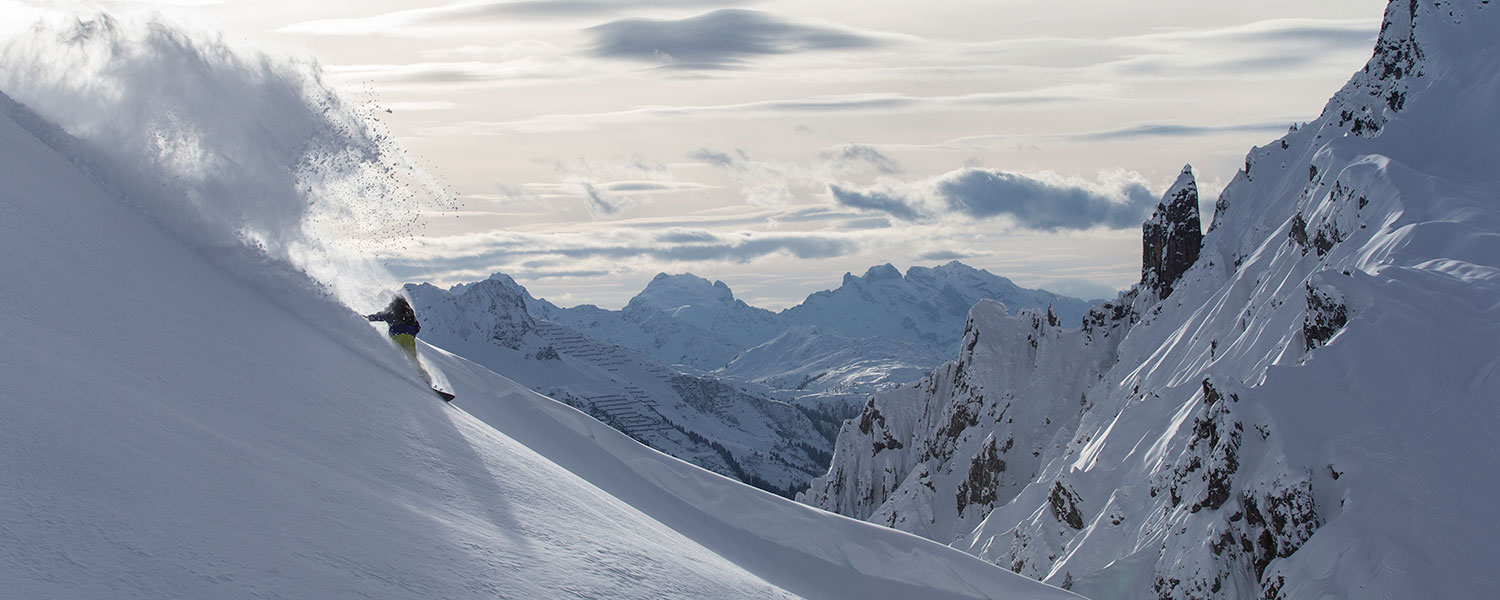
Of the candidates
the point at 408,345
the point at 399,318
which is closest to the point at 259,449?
the point at 408,345

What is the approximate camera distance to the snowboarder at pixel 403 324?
24438 millimetres

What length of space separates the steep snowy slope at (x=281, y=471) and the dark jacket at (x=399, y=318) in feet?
1.57

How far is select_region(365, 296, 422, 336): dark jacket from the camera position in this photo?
24.7 m

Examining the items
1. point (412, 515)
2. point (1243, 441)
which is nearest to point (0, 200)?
point (412, 515)

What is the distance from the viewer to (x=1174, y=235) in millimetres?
132000

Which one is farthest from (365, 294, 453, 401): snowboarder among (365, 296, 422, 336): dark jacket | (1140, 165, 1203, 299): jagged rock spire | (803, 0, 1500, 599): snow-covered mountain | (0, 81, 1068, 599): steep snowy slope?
(1140, 165, 1203, 299): jagged rock spire

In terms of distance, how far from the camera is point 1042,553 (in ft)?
320

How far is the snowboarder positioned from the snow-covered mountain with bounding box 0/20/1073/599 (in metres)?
0.43

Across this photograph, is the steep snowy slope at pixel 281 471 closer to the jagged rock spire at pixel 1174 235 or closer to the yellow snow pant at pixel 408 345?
the yellow snow pant at pixel 408 345

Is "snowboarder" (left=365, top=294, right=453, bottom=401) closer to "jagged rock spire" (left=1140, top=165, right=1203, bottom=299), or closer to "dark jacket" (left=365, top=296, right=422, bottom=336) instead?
"dark jacket" (left=365, top=296, right=422, bottom=336)

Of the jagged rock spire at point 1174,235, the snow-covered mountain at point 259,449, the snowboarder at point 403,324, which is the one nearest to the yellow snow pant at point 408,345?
the snowboarder at point 403,324

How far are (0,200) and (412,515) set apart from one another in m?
9.32

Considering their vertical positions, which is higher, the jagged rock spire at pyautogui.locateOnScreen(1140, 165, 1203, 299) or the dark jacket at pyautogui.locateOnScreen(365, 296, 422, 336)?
the dark jacket at pyautogui.locateOnScreen(365, 296, 422, 336)

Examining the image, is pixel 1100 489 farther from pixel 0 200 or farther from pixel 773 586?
pixel 0 200
